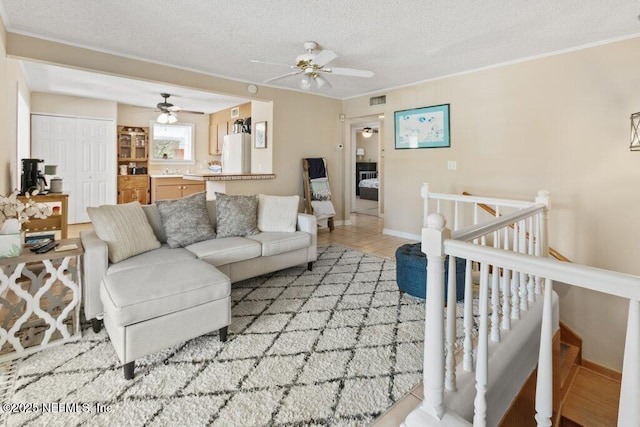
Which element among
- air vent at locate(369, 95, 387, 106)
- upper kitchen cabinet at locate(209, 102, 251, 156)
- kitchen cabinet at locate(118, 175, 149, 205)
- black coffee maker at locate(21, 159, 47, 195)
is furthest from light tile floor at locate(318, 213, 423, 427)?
kitchen cabinet at locate(118, 175, 149, 205)

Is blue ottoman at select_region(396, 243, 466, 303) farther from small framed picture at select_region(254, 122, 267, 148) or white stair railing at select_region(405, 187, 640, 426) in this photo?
small framed picture at select_region(254, 122, 267, 148)

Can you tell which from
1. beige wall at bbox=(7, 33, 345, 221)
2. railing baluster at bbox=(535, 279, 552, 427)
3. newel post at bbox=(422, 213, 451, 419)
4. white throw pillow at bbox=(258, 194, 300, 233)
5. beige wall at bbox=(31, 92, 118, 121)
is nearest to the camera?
railing baluster at bbox=(535, 279, 552, 427)

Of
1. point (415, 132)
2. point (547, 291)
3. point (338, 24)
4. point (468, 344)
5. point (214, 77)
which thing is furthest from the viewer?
point (415, 132)

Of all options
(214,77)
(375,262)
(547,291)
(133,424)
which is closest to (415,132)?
(375,262)

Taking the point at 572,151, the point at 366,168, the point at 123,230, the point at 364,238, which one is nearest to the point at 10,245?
the point at 123,230

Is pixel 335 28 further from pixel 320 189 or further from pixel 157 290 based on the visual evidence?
pixel 320 189

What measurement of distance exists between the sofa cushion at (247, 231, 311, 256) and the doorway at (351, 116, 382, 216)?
3.45 meters

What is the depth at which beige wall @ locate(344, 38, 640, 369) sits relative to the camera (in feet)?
11.0

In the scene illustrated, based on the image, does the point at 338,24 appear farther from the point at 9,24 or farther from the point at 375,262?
the point at 9,24

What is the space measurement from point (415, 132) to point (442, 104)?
1.89ft

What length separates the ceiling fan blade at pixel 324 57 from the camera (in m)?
3.15

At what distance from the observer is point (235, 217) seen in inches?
134

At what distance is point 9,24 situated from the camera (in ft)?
10.3

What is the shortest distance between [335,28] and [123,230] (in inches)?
103
